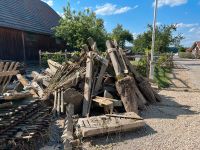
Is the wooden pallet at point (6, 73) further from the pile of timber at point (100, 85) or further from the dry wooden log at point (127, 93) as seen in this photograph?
the dry wooden log at point (127, 93)

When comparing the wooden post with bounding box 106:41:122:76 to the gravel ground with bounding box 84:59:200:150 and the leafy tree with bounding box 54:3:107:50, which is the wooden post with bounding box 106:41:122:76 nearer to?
the gravel ground with bounding box 84:59:200:150

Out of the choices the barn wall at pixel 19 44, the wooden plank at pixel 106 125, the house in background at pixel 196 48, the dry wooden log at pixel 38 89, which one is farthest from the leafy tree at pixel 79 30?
the house in background at pixel 196 48

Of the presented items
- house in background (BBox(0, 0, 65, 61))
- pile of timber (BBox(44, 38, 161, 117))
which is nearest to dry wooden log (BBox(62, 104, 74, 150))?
pile of timber (BBox(44, 38, 161, 117))

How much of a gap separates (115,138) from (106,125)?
383 mm

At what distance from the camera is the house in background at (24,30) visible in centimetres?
1953

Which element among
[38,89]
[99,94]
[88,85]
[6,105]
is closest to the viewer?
[6,105]

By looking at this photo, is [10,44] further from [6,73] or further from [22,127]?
[22,127]

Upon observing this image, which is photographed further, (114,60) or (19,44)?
(19,44)

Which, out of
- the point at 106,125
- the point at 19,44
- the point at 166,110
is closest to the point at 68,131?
the point at 106,125

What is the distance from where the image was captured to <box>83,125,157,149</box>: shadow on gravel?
19.9 ft

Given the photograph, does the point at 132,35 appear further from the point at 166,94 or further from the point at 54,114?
the point at 54,114

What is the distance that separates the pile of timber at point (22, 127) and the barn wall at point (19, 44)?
1369cm

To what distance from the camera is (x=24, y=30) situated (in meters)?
21.0

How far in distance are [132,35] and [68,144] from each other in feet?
178
